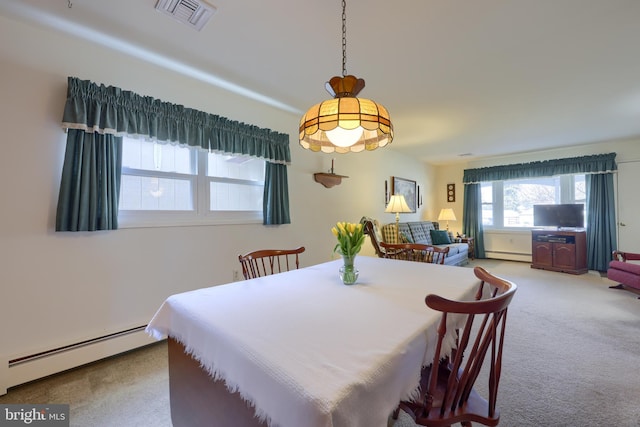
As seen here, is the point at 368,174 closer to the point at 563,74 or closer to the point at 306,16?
the point at 563,74

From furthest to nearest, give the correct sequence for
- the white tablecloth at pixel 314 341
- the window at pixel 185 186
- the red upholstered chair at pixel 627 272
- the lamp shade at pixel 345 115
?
the red upholstered chair at pixel 627 272 → the window at pixel 185 186 → the lamp shade at pixel 345 115 → the white tablecloth at pixel 314 341

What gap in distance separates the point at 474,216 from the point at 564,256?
1.81 metres

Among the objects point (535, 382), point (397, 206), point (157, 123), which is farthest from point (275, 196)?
point (535, 382)

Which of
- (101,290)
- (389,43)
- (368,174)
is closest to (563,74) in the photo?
(389,43)

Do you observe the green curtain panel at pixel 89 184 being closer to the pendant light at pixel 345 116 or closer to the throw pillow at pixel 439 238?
the pendant light at pixel 345 116

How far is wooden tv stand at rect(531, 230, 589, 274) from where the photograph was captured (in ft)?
15.7

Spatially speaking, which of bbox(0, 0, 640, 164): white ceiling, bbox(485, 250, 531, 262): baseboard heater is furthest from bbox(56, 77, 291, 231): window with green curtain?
bbox(485, 250, 531, 262): baseboard heater

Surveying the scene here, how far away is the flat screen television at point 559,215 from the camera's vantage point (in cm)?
499

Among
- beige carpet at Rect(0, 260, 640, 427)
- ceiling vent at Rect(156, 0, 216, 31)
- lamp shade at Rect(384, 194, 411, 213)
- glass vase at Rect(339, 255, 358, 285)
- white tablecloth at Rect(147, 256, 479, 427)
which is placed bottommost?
beige carpet at Rect(0, 260, 640, 427)

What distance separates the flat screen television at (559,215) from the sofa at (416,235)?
4.94 ft

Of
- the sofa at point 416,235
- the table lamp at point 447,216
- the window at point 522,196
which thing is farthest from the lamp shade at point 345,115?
the window at point 522,196

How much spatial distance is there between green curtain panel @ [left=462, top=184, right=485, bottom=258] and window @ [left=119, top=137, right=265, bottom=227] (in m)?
5.35

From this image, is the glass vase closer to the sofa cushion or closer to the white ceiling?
the white ceiling

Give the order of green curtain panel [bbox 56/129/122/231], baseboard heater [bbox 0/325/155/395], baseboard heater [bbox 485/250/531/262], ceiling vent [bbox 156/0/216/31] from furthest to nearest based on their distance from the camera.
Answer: baseboard heater [bbox 485/250/531/262]
green curtain panel [bbox 56/129/122/231]
baseboard heater [bbox 0/325/155/395]
ceiling vent [bbox 156/0/216/31]
